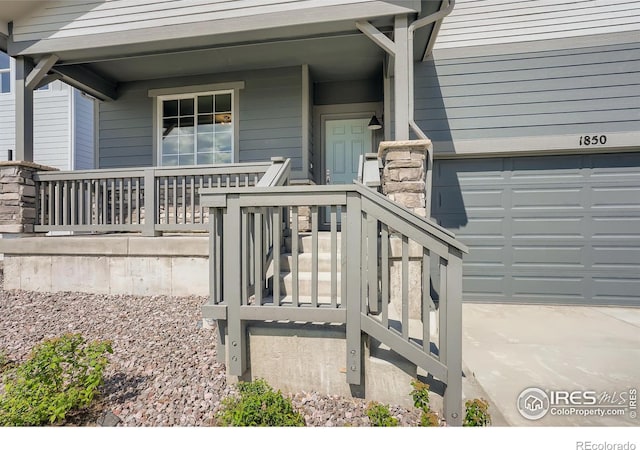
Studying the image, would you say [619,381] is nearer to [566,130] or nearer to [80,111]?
[566,130]

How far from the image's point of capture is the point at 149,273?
3.63m

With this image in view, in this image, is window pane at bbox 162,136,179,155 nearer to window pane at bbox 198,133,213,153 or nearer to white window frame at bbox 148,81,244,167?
white window frame at bbox 148,81,244,167

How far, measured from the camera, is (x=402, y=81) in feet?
→ 11.1

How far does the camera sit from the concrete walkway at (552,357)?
1.85m

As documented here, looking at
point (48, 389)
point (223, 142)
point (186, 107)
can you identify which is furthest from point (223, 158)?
point (48, 389)

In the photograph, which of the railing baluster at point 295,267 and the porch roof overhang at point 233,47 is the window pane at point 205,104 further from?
the railing baluster at point 295,267

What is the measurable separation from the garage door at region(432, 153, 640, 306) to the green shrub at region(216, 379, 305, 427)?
347 centimetres

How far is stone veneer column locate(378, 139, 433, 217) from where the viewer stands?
3229mm

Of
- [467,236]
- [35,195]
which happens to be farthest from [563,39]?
[35,195]

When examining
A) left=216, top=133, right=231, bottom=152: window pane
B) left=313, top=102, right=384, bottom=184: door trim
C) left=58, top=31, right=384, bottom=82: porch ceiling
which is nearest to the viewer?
left=58, top=31, right=384, bottom=82: porch ceiling

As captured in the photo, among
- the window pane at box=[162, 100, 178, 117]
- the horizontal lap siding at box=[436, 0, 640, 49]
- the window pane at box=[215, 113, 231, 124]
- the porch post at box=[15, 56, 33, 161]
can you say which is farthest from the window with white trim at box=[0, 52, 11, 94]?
the horizontal lap siding at box=[436, 0, 640, 49]

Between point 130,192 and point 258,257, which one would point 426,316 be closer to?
point 258,257

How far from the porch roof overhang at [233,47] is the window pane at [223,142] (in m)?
1.05

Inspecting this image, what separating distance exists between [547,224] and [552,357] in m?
2.36
